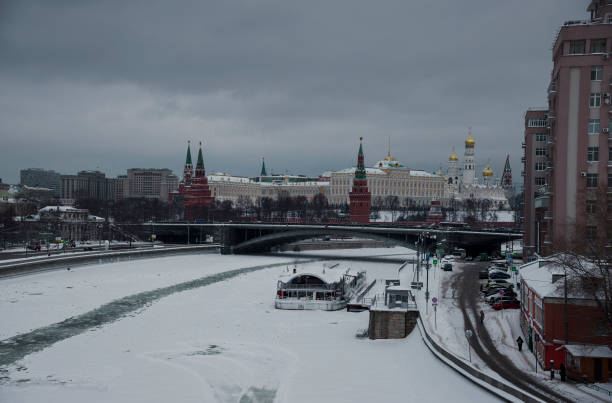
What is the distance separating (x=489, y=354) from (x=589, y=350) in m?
3.49

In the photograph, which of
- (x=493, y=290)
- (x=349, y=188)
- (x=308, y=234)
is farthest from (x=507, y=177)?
(x=493, y=290)

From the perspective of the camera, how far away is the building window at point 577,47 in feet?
108

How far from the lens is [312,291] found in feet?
121

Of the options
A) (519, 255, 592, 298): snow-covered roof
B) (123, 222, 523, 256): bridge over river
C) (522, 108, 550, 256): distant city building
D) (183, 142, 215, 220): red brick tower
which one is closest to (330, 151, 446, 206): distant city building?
(183, 142, 215, 220): red brick tower

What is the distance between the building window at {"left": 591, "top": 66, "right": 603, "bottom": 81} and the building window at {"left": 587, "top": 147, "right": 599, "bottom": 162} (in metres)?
3.77

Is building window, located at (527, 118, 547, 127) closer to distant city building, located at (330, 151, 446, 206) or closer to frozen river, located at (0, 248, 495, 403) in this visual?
frozen river, located at (0, 248, 495, 403)

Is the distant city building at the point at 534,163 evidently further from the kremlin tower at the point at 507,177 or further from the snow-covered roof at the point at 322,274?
the kremlin tower at the point at 507,177

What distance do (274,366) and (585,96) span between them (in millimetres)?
22519

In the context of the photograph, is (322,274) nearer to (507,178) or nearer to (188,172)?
(188,172)

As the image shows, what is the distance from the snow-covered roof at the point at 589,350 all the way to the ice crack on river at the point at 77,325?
19787 mm

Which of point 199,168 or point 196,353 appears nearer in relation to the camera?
point 196,353

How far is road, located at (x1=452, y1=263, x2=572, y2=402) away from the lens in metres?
17.1

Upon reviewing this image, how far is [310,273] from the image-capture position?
38000 millimetres

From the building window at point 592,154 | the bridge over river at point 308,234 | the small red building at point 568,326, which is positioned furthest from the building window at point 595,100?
the bridge over river at point 308,234
